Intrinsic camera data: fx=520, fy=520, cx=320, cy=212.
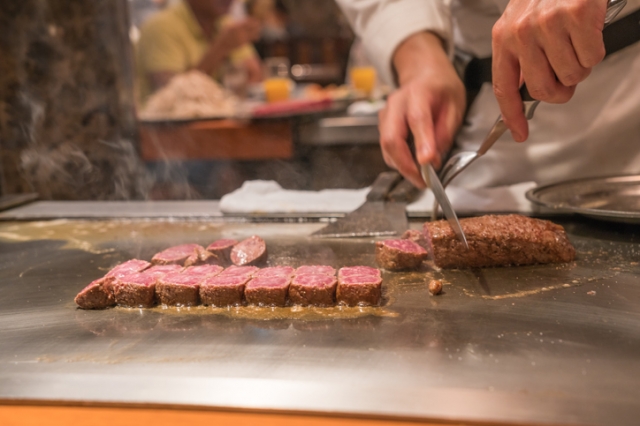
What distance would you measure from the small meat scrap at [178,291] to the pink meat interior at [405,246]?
653mm

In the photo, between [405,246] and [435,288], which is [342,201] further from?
[435,288]

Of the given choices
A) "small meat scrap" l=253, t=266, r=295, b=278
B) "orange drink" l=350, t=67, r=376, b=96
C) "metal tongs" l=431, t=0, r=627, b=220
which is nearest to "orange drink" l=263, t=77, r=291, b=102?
"orange drink" l=350, t=67, r=376, b=96

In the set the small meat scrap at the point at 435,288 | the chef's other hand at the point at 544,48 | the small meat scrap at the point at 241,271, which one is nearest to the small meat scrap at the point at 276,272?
the small meat scrap at the point at 241,271

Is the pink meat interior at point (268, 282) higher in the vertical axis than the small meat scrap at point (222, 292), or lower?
higher

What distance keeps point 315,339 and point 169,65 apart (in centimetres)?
620

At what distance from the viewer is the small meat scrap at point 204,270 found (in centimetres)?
170

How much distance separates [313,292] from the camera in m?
1.53

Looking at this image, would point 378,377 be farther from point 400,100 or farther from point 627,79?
point 627,79

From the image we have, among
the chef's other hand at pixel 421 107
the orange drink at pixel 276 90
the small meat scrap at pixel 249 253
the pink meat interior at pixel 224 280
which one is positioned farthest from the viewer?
the orange drink at pixel 276 90

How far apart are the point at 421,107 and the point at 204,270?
110 centimetres

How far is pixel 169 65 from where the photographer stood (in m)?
6.75

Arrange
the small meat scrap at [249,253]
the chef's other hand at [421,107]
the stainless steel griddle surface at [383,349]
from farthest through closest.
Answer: the chef's other hand at [421,107], the small meat scrap at [249,253], the stainless steel griddle surface at [383,349]

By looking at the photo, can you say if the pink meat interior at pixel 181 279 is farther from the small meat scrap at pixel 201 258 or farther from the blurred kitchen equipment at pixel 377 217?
the blurred kitchen equipment at pixel 377 217

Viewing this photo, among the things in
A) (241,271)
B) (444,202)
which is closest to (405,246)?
(444,202)
